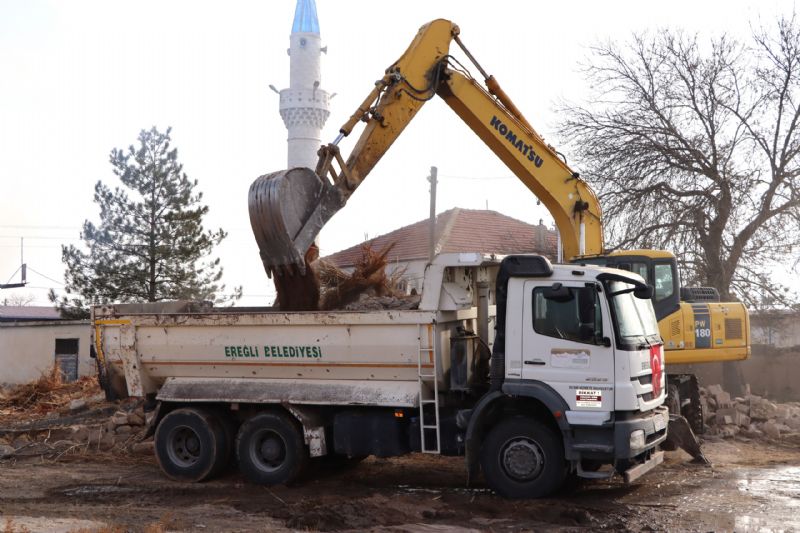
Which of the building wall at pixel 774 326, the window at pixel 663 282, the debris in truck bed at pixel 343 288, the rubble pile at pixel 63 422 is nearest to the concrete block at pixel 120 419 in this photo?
A: the rubble pile at pixel 63 422

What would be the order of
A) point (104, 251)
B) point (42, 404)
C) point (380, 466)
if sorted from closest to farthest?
point (380, 466), point (42, 404), point (104, 251)

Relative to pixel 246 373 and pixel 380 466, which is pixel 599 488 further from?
pixel 246 373

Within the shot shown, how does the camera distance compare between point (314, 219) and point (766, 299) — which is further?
point (766, 299)

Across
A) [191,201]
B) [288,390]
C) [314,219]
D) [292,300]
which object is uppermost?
[191,201]

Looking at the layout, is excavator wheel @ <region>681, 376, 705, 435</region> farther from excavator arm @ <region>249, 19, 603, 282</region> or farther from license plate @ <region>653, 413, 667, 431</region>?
license plate @ <region>653, 413, 667, 431</region>

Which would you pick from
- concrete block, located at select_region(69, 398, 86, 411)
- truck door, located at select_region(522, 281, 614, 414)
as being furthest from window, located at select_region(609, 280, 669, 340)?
concrete block, located at select_region(69, 398, 86, 411)

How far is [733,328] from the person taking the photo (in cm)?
1498

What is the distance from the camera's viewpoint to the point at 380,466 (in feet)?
41.0

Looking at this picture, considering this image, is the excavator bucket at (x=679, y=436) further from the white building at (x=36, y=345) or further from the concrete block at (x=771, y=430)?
the white building at (x=36, y=345)

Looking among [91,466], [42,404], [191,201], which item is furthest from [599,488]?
[191,201]

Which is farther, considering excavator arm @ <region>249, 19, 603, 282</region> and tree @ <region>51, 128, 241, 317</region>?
tree @ <region>51, 128, 241, 317</region>

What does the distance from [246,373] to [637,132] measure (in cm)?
1502

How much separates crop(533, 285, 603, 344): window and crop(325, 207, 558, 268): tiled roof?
23019 mm

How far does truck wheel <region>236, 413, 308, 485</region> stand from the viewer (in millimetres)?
10727
